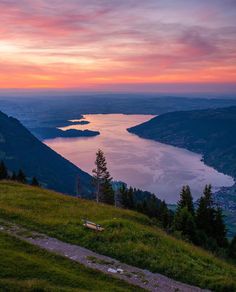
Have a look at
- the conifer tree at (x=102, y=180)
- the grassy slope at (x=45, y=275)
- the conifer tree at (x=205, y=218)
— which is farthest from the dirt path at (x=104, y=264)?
the conifer tree at (x=102, y=180)

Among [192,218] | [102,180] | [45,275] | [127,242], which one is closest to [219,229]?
[192,218]

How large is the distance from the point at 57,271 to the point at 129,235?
780 cm

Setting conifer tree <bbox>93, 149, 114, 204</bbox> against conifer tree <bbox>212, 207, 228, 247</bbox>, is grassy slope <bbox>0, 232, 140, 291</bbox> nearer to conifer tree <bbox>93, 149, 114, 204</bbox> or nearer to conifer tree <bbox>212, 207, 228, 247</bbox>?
conifer tree <bbox>212, 207, 228, 247</bbox>

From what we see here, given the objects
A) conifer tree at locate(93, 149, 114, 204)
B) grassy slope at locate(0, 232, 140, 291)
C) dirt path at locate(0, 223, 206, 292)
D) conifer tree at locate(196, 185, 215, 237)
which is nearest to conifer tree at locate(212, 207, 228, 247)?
conifer tree at locate(196, 185, 215, 237)

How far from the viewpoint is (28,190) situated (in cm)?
3697

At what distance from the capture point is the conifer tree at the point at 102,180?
5884cm

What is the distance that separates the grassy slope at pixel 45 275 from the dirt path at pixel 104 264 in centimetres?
81

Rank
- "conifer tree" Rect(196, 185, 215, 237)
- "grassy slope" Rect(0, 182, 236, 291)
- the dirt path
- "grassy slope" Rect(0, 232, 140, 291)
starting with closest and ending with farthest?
1. "grassy slope" Rect(0, 232, 140, 291)
2. the dirt path
3. "grassy slope" Rect(0, 182, 236, 291)
4. "conifer tree" Rect(196, 185, 215, 237)

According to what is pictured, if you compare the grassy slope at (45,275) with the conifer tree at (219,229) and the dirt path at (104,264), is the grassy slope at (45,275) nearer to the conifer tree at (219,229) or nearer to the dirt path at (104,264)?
the dirt path at (104,264)

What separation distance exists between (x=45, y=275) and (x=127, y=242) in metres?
7.37

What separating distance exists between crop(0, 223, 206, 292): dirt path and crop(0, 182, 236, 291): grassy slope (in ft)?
2.22

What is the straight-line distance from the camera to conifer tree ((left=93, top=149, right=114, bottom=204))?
58844mm

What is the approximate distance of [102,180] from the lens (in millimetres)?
61219

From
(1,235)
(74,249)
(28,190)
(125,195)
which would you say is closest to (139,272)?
(74,249)
